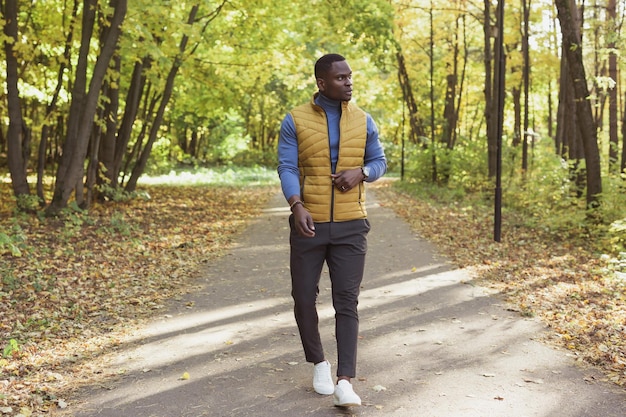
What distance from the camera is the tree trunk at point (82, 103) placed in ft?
42.9

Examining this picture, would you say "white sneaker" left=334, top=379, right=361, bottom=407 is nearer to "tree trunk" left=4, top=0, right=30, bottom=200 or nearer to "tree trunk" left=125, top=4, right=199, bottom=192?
"tree trunk" left=4, top=0, right=30, bottom=200

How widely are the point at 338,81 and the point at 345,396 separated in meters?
1.95

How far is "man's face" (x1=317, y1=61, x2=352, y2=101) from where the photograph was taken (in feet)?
14.4

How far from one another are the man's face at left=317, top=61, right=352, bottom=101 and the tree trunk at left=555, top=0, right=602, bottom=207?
9.28 meters

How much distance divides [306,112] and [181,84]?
20779 millimetres

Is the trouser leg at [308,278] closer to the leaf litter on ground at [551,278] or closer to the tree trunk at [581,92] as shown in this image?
the leaf litter on ground at [551,278]

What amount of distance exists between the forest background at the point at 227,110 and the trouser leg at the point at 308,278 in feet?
5.94

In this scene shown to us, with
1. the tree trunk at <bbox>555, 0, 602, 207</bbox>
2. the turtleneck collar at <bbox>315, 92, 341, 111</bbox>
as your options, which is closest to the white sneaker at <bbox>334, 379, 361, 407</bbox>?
the turtleneck collar at <bbox>315, 92, 341, 111</bbox>

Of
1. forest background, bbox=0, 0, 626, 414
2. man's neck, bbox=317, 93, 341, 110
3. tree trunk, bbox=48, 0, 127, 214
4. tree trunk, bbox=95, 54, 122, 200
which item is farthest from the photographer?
tree trunk, bbox=95, 54, 122, 200

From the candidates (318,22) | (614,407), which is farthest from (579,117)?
(614,407)

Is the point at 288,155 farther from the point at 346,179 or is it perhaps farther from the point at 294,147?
the point at 346,179

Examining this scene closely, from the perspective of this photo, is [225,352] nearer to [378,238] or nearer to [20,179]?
[378,238]

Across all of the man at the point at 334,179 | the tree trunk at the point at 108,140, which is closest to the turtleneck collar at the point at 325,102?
the man at the point at 334,179

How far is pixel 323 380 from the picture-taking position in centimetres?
472
